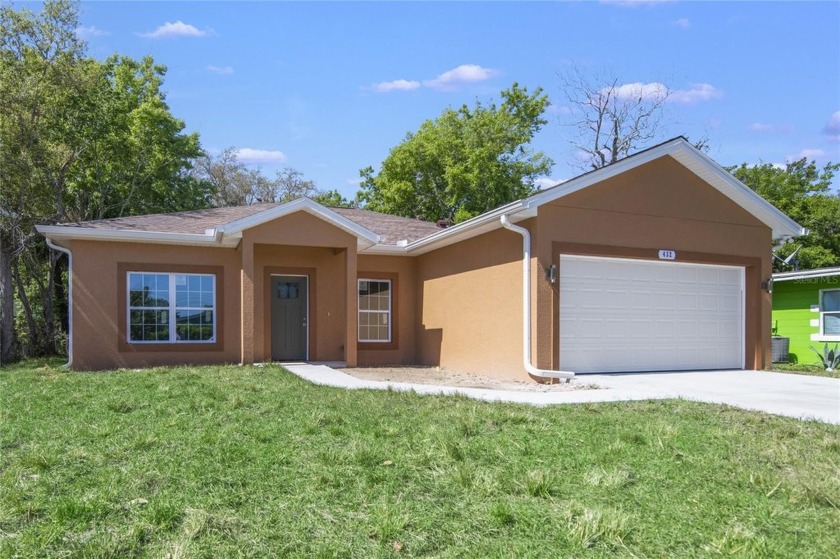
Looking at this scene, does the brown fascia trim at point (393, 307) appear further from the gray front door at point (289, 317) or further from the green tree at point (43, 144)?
the green tree at point (43, 144)

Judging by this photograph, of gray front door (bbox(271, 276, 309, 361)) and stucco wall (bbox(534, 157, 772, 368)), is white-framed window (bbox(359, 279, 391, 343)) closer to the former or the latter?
gray front door (bbox(271, 276, 309, 361))

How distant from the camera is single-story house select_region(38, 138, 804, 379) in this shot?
1097 cm

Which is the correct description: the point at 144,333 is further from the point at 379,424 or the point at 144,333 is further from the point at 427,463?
the point at 427,463

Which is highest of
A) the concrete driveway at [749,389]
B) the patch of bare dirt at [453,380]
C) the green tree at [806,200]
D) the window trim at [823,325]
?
the green tree at [806,200]

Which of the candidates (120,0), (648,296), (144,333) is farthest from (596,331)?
(120,0)

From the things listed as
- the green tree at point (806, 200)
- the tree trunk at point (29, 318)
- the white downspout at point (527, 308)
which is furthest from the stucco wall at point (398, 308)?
the green tree at point (806, 200)

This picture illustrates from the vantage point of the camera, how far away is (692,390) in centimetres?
915

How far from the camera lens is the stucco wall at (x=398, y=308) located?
1465 centimetres

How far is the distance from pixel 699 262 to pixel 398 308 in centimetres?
697

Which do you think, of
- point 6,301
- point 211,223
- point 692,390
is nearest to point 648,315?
point 692,390

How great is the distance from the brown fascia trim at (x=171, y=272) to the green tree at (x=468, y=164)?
16.9 meters

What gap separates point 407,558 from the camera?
3293 millimetres

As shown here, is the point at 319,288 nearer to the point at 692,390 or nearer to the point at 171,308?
the point at 171,308

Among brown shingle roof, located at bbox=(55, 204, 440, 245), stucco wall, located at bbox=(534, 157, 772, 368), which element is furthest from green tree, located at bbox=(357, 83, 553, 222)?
stucco wall, located at bbox=(534, 157, 772, 368)
